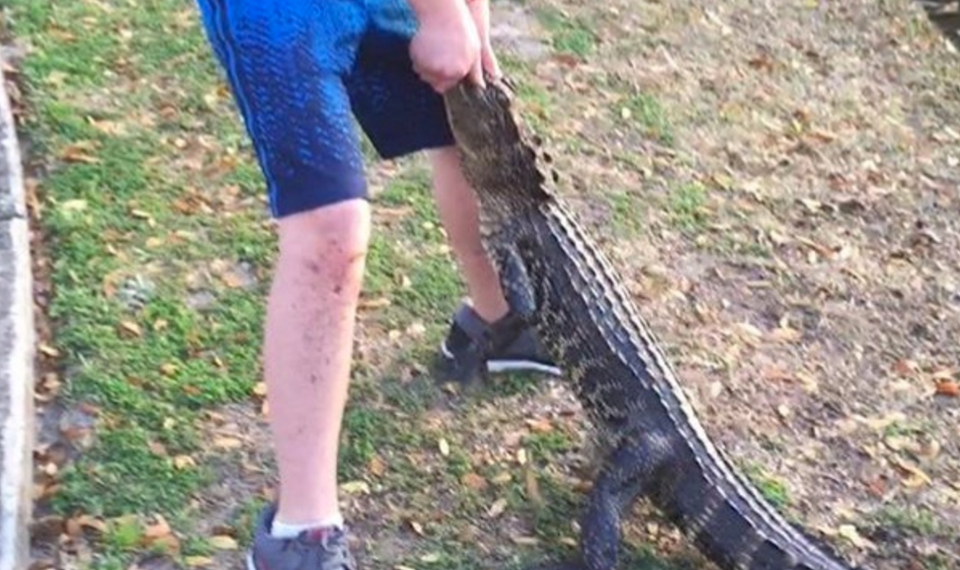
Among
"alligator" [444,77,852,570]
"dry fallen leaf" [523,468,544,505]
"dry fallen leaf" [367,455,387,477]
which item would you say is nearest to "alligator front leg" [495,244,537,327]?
"alligator" [444,77,852,570]

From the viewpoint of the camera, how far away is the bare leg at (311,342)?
3002 mm

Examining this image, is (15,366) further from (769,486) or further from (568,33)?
(568,33)

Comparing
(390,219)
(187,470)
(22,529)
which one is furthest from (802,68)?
(22,529)

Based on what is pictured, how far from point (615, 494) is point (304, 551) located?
65cm

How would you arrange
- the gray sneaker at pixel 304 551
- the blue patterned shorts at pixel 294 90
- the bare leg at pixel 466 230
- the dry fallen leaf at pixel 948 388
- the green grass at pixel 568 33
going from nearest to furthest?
the blue patterned shorts at pixel 294 90 → the gray sneaker at pixel 304 551 → the bare leg at pixel 466 230 → the dry fallen leaf at pixel 948 388 → the green grass at pixel 568 33

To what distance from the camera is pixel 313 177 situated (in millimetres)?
2971

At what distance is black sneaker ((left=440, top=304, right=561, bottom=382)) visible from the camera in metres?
3.89

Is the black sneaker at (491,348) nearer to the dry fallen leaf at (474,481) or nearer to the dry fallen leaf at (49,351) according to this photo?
the dry fallen leaf at (474,481)

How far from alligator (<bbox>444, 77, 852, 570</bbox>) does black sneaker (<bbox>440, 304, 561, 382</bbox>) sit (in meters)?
0.28

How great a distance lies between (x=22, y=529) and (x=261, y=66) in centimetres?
109

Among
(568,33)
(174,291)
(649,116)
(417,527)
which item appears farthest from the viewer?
(568,33)

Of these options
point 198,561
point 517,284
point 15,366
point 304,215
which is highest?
point 304,215

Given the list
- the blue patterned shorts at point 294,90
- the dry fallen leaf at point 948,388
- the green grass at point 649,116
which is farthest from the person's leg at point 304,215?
the green grass at point 649,116

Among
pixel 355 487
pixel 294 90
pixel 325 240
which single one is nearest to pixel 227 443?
pixel 355 487
